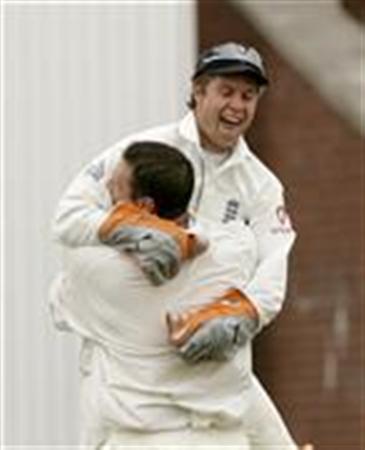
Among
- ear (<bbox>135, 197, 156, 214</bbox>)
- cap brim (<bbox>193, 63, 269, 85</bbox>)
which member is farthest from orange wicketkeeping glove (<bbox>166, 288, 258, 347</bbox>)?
cap brim (<bbox>193, 63, 269, 85</bbox>)

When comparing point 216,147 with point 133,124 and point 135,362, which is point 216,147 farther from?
point 133,124

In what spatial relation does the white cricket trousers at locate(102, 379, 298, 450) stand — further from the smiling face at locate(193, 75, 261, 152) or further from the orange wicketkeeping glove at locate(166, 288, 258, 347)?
the smiling face at locate(193, 75, 261, 152)

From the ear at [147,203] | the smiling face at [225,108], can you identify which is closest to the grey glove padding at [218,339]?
the ear at [147,203]

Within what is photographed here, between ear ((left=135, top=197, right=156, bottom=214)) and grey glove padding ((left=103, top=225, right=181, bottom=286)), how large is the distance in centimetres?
5

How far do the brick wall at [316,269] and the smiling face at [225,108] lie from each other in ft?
13.2

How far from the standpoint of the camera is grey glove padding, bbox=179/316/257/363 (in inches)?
208

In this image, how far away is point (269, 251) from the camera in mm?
5438

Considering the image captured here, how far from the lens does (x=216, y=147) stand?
5438mm

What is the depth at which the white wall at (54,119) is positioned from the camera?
7.84 m

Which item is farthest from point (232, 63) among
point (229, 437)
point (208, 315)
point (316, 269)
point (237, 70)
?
point (316, 269)

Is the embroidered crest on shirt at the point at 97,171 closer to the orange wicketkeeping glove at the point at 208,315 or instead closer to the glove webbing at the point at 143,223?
the glove webbing at the point at 143,223

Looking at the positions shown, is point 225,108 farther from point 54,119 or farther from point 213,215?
point 54,119

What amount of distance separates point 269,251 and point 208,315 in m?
0.23

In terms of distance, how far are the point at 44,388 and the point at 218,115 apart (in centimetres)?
261
